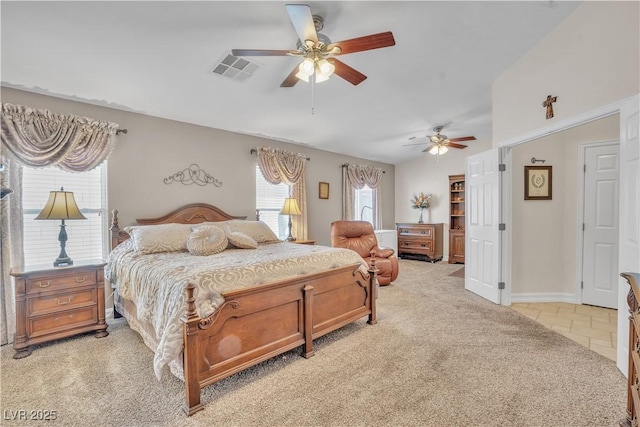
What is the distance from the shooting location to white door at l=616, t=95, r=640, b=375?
2000 mm

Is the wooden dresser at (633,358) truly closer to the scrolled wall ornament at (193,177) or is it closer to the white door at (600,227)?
the white door at (600,227)

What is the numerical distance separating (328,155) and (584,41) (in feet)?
13.6

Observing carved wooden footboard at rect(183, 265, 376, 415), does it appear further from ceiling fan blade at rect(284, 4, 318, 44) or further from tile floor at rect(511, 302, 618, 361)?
tile floor at rect(511, 302, 618, 361)

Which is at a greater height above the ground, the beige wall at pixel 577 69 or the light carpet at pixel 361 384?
the beige wall at pixel 577 69

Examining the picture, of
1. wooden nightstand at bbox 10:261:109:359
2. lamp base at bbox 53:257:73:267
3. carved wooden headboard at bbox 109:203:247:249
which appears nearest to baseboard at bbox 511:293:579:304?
carved wooden headboard at bbox 109:203:247:249

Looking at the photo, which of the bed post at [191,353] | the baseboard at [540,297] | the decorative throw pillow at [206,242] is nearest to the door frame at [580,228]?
the baseboard at [540,297]

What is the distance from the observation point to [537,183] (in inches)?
152

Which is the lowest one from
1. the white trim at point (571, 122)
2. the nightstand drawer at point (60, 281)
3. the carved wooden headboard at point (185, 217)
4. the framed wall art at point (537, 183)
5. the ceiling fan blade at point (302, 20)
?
the nightstand drawer at point (60, 281)

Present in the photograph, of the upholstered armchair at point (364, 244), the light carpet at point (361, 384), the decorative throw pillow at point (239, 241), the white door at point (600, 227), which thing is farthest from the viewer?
the upholstered armchair at point (364, 244)

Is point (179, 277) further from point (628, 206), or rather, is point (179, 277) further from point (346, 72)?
point (628, 206)

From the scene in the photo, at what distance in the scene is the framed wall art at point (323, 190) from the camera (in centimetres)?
588

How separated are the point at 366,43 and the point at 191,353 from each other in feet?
7.71

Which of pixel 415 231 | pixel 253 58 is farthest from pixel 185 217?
pixel 415 231

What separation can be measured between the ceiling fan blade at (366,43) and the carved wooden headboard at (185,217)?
9.41 ft
